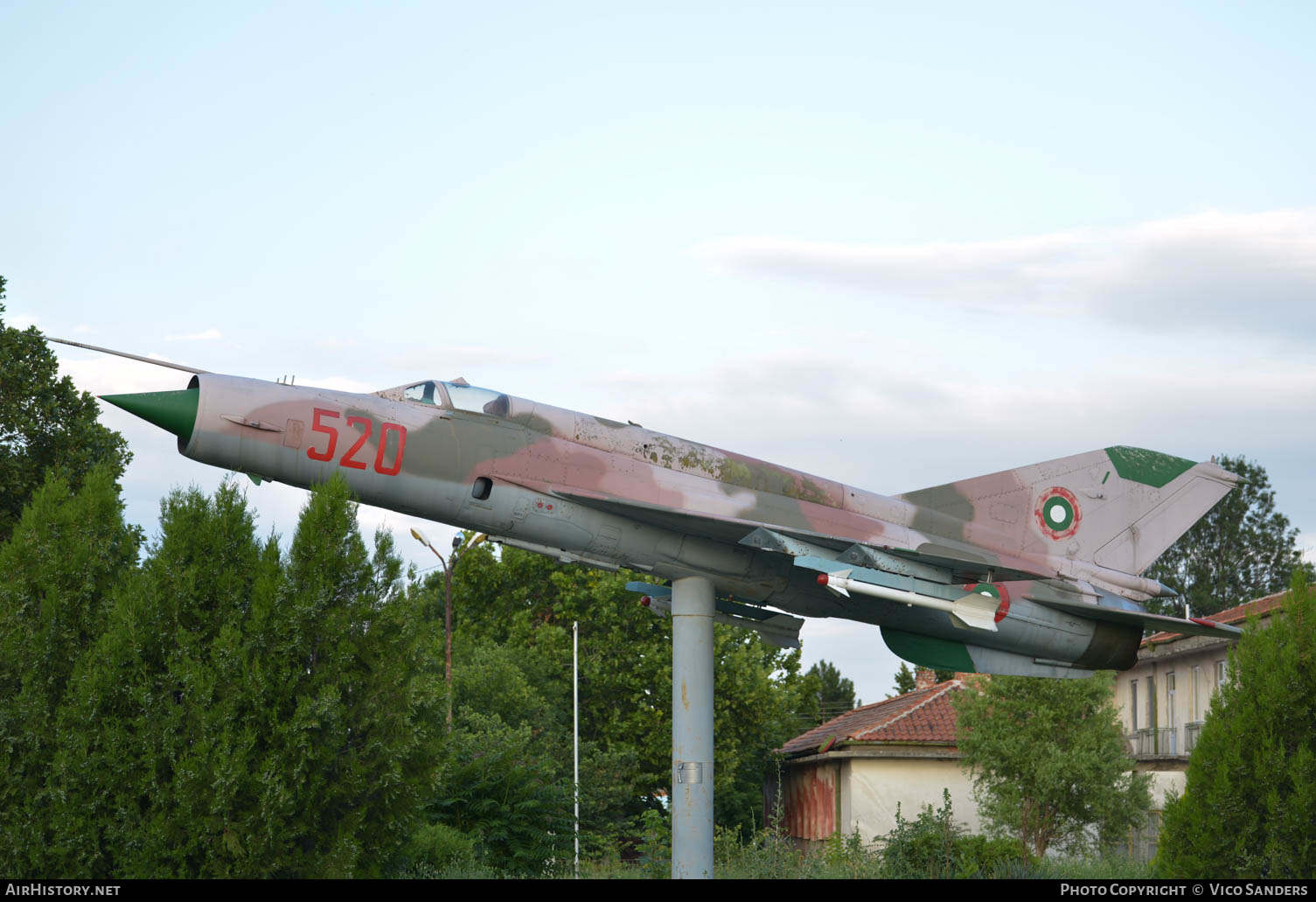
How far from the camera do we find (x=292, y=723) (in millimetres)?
11148

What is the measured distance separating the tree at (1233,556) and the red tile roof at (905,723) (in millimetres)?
23976

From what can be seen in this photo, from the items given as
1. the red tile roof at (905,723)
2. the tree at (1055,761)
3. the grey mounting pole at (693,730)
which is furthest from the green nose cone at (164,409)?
the red tile roof at (905,723)

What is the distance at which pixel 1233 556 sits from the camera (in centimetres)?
5741

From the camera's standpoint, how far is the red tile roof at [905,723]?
104ft

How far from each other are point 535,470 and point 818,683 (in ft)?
145

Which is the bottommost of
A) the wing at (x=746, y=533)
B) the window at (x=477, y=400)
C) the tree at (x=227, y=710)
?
the tree at (x=227, y=710)

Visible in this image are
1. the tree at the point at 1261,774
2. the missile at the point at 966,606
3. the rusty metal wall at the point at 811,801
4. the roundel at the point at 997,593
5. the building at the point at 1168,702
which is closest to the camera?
the tree at the point at 1261,774

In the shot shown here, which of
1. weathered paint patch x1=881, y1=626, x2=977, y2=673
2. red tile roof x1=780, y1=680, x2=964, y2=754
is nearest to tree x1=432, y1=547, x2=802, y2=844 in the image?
red tile roof x1=780, y1=680, x2=964, y2=754

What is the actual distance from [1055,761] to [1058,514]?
12071mm

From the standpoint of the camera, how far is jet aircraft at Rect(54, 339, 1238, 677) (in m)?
12.6

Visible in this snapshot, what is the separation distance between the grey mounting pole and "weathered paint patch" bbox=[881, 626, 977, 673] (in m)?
2.88

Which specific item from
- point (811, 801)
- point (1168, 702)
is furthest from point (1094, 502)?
point (811, 801)

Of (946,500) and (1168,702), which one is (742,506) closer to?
(946,500)

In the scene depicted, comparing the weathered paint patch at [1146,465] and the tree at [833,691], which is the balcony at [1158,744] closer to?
the weathered paint patch at [1146,465]
